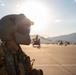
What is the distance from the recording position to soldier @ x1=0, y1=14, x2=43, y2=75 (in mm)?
2518

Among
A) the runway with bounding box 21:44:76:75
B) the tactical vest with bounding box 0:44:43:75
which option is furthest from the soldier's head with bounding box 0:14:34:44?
the runway with bounding box 21:44:76:75

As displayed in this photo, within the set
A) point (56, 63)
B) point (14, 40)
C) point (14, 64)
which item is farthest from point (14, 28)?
point (56, 63)

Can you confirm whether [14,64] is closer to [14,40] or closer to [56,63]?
[14,40]

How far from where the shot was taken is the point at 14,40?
2.59 meters

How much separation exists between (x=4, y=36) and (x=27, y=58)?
0.38 m

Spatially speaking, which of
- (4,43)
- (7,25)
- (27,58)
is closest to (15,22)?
(7,25)

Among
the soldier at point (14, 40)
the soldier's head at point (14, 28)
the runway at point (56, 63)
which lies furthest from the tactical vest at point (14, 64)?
the runway at point (56, 63)

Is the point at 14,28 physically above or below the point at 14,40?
above

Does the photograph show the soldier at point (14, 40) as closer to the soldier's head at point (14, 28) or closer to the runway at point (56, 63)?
the soldier's head at point (14, 28)

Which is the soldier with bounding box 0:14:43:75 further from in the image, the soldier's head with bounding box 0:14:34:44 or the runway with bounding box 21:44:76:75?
the runway with bounding box 21:44:76:75

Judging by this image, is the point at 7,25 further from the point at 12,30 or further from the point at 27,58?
the point at 27,58

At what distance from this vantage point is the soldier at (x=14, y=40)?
8.26 feet

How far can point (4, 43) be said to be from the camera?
8.78 ft

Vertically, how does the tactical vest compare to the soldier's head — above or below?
below
